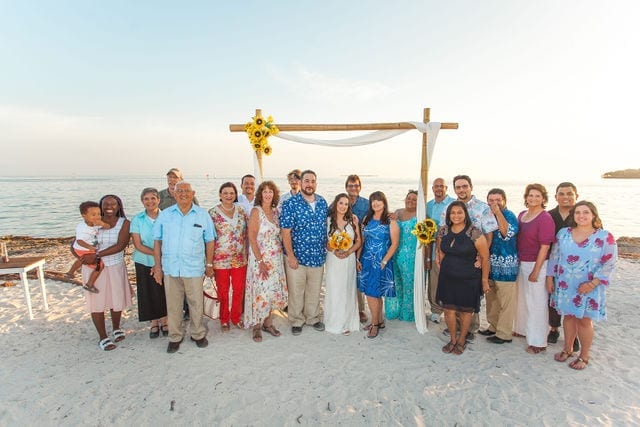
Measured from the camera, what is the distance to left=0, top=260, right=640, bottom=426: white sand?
114 inches

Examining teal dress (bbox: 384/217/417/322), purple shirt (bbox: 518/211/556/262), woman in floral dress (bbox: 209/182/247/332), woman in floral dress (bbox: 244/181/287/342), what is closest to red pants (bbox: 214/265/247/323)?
woman in floral dress (bbox: 209/182/247/332)

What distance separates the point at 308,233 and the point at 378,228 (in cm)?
89

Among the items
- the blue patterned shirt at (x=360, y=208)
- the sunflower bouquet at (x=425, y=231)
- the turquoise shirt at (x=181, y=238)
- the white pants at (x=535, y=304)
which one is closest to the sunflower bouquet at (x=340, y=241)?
the blue patterned shirt at (x=360, y=208)

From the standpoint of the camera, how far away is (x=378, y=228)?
13.8 feet

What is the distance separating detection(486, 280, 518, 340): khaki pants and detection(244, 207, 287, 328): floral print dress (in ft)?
8.65

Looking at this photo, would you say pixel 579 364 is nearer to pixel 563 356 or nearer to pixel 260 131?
pixel 563 356

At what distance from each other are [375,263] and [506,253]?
4.98 feet

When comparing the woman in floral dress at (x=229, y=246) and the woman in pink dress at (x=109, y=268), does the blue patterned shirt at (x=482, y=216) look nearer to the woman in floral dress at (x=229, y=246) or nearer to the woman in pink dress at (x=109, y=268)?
the woman in floral dress at (x=229, y=246)

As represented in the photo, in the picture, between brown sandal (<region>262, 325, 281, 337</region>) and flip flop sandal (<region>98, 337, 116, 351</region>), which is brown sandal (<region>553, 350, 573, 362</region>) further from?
flip flop sandal (<region>98, 337, 116, 351</region>)

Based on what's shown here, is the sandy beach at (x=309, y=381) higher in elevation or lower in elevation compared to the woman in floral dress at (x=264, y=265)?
lower

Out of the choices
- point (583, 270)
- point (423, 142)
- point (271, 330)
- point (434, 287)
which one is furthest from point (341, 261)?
point (583, 270)

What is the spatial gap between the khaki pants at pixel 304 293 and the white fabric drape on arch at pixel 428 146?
134 centimetres

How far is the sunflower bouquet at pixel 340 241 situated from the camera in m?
4.14

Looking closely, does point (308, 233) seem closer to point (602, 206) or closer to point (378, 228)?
point (378, 228)
